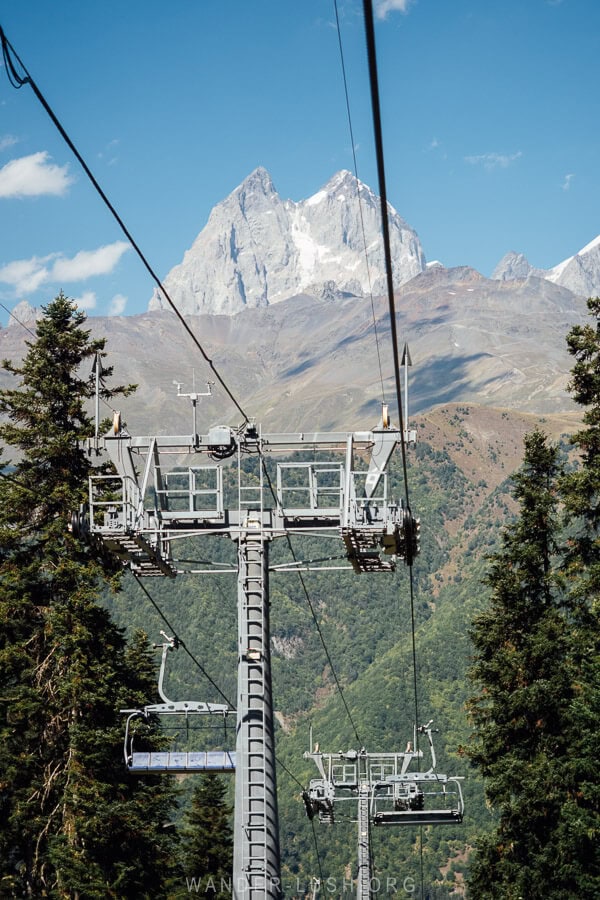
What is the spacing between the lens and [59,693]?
3009 centimetres

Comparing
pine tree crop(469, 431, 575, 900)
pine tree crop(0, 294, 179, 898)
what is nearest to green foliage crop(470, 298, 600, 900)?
pine tree crop(469, 431, 575, 900)

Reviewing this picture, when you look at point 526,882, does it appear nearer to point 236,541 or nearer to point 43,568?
point 43,568

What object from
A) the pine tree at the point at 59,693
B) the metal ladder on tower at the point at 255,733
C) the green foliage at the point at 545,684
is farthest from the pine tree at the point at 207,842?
the metal ladder on tower at the point at 255,733

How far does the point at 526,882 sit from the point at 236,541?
16.8 m

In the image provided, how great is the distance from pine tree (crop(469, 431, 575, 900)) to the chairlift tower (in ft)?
44.5

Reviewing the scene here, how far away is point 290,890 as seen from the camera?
16162 cm

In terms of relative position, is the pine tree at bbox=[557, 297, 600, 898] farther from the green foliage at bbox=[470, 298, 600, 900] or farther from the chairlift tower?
the chairlift tower

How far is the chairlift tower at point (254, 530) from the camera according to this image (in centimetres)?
1509

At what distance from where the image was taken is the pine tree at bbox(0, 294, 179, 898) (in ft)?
95.7

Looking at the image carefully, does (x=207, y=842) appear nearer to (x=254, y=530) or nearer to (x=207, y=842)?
(x=207, y=842)

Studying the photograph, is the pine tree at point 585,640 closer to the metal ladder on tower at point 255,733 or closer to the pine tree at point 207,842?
the metal ladder on tower at point 255,733

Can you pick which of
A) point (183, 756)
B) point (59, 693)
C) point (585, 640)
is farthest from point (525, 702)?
point (183, 756)

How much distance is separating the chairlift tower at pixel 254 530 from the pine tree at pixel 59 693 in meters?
10.5

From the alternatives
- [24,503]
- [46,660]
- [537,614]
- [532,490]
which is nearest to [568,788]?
[537,614]
